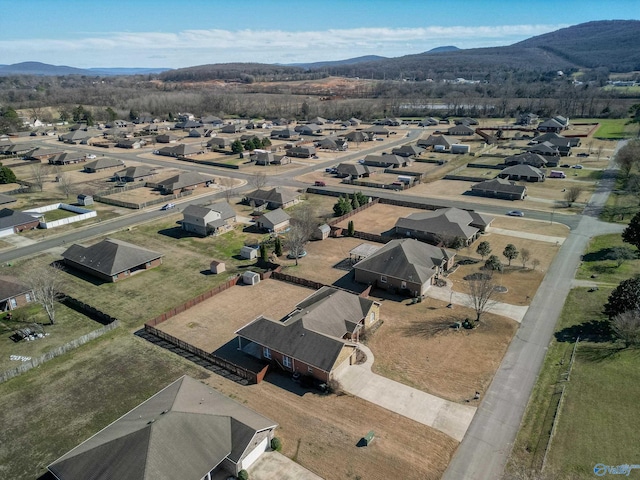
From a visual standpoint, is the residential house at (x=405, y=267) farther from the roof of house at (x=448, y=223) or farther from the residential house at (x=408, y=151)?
the residential house at (x=408, y=151)

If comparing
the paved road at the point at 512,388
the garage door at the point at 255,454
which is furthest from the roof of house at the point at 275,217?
the garage door at the point at 255,454

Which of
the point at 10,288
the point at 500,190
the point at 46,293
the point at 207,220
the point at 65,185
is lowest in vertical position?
the point at 500,190

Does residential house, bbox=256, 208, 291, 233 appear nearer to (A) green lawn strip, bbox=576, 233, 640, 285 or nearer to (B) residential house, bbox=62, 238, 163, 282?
(B) residential house, bbox=62, 238, 163, 282

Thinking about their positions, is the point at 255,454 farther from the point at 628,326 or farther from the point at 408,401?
the point at 628,326

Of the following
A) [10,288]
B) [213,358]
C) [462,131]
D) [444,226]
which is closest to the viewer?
[213,358]

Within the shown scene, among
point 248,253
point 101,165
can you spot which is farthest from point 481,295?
point 101,165

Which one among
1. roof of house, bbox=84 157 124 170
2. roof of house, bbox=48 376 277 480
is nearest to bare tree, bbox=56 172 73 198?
roof of house, bbox=84 157 124 170

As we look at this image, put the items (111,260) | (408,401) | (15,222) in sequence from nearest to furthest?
(408,401) → (111,260) → (15,222)

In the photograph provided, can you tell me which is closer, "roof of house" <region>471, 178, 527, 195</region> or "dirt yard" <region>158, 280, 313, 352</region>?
"dirt yard" <region>158, 280, 313, 352</region>
